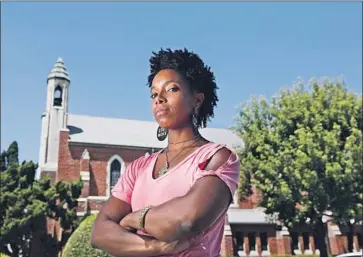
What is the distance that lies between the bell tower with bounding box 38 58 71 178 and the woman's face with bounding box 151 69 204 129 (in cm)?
2759

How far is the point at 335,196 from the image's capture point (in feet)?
61.6

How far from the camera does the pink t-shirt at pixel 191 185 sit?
62.1 inches

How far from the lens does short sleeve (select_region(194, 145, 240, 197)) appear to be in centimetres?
156

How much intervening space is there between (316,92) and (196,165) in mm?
20359

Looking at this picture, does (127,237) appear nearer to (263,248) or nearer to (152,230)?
(152,230)

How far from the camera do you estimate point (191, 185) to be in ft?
5.29

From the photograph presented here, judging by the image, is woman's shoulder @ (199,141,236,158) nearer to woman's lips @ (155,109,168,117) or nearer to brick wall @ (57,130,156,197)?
woman's lips @ (155,109,168,117)

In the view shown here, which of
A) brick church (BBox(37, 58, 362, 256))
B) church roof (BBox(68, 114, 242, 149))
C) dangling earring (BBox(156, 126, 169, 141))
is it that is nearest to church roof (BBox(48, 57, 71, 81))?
brick church (BBox(37, 58, 362, 256))

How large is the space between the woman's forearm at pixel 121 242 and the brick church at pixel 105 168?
930 inches

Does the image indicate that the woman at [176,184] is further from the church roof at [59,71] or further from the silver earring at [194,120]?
the church roof at [59,71]

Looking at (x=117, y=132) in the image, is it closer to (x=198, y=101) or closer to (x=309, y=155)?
(x=309, y=155)

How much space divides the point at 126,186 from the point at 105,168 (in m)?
26.4

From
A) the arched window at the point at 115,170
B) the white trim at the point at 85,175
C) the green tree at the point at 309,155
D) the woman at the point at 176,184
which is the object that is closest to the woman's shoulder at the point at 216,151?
the woman at the point at 176,184

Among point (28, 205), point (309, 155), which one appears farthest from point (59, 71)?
point (309, 155)
